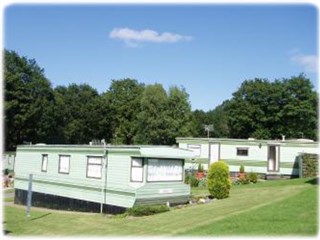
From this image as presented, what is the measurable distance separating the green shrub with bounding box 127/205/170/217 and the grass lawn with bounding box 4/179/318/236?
0.55m

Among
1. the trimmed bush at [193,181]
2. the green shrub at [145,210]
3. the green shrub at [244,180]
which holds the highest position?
the green shrub at [244,180]

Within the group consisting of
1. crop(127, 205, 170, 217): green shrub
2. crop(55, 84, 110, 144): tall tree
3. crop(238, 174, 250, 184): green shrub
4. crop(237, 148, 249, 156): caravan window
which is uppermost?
crop(55, 84, 110, 144): tall tree

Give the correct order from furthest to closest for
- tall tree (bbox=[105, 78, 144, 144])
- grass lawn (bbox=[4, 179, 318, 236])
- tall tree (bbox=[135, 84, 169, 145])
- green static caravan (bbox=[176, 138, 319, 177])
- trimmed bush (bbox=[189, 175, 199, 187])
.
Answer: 1. tall tree (bbox=[105, 78, 144, 144])
2. tall tree (bbox=[135, 84, 169, 145])
3. green static caravan (bbox=[176, 138, 319, 177])
4. trimmed bush (bbox=[189, 175, 199, 187])
5. grass lawn (bbox=[4, 179, 318, 236])

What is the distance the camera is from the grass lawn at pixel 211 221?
38.8ft

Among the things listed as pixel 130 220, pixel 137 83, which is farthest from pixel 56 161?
pixel 137 83

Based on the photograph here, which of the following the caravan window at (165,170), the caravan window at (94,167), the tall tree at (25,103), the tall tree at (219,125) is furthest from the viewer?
the tall tree at (219,125)

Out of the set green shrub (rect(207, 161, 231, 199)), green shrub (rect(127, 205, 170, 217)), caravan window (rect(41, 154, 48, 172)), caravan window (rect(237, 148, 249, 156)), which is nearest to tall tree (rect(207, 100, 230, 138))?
caravan window (rect(237, 148, 249, 156))

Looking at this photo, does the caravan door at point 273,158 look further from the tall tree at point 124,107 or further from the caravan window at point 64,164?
the tall tree at point 124,107

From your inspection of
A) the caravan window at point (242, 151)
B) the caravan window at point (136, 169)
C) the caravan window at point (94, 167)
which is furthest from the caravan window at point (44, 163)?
the caravan window at point (242, 151)

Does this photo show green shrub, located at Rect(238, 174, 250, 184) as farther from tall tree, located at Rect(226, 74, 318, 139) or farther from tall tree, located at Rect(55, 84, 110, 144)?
tall tree, located at Rect(55, 84, 110, 144)

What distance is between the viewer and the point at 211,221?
1359 cm

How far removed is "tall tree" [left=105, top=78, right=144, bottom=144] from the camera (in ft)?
198

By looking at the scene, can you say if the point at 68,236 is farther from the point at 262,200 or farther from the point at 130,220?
the point at 262,200

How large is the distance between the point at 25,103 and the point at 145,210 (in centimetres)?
3430
